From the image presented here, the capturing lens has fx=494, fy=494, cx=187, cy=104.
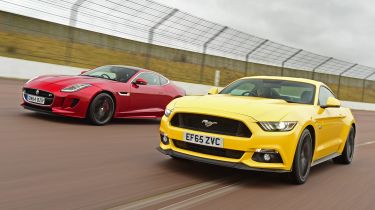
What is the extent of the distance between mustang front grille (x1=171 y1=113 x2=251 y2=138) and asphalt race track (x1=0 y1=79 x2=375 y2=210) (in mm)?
576

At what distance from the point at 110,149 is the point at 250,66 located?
21.3m

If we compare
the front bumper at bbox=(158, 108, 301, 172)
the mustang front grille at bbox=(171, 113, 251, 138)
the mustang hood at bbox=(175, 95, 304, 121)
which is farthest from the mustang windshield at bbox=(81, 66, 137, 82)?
the front bumper at bbox=(158, 108, 301, 172)

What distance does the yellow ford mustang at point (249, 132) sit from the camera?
545 centimetres

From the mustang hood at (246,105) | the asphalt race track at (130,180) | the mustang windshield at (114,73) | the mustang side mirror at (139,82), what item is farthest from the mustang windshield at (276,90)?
the mustang windshield at (114,73)

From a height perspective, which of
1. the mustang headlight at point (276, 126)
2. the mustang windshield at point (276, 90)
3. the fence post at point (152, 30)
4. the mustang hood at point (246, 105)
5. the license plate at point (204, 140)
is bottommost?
the license plate at point (204, 140)

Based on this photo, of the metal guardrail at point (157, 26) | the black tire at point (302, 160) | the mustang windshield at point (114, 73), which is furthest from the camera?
the metal guardrail at point (157, 26)

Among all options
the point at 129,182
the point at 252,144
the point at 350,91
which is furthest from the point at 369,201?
the point at 350,91

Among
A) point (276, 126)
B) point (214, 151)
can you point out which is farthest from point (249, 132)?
point (214, 151)

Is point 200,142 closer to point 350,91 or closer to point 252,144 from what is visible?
point 252,144

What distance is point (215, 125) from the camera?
18.3 ft

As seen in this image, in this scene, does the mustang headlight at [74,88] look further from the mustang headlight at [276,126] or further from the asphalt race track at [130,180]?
the mustang headlight at [276,126]

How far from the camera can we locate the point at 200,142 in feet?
18.2

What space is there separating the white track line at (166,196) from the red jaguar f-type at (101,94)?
154 inches

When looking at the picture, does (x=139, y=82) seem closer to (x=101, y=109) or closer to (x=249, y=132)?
(x=101, y=109)
